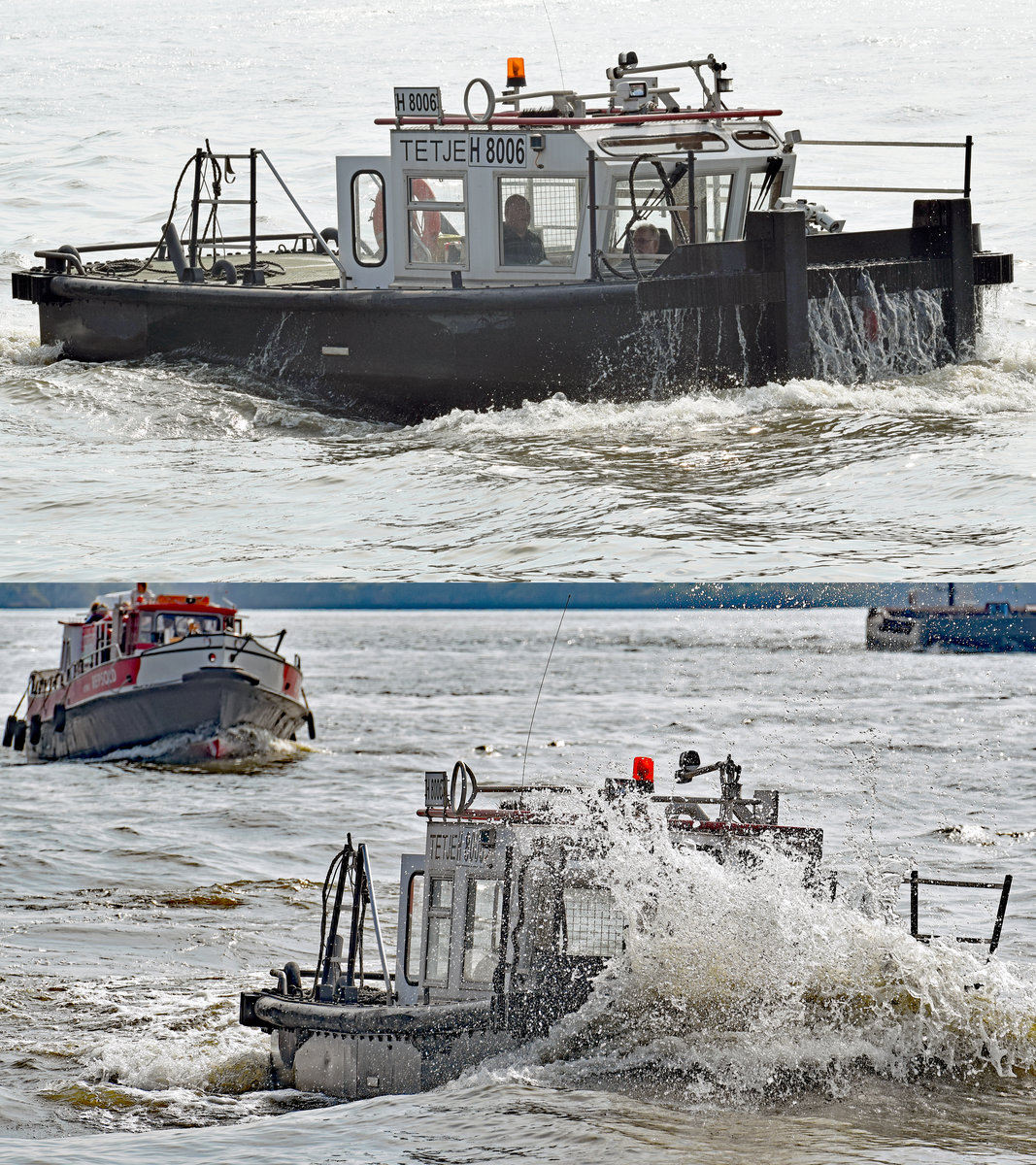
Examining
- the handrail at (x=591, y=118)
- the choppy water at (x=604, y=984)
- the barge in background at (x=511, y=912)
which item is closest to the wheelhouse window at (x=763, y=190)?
the handrail at (x=591, y=118)

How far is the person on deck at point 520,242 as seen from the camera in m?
16.0

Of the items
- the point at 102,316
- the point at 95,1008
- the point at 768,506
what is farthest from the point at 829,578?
the point at 102,316

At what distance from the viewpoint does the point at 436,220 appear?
1644 cm

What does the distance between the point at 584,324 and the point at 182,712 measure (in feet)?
35.6

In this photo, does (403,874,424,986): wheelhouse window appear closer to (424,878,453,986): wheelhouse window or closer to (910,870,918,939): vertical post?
(424,878,453,986): wheelhouse window

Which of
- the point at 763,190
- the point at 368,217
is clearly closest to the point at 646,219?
the point at 763,190

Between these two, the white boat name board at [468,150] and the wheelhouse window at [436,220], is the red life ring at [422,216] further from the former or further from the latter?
the white boat name board at [468,150]

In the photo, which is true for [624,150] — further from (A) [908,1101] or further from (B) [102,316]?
(A) [908,1101]

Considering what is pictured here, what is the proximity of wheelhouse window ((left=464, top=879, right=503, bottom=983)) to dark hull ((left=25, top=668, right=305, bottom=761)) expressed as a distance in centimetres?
1565

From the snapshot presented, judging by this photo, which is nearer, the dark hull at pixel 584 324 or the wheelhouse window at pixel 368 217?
the dark hull at pixel 584 324

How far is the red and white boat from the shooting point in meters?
23.2

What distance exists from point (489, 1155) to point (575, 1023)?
2.93ft

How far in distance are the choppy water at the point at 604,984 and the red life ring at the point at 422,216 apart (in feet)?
19.7

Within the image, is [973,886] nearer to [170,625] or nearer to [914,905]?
[914,905]
